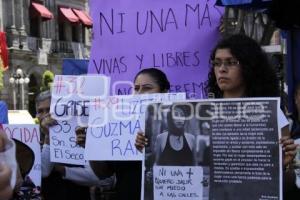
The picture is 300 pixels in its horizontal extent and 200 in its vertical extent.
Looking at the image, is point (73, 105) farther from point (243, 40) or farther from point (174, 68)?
point (243, 40)

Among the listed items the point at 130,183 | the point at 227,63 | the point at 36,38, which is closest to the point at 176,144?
the point at 227,63

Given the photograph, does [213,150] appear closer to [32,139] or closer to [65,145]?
[32,139]

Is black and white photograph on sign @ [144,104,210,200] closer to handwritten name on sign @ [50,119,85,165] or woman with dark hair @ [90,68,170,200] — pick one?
woman with dark hair @ [90,68,170,200]

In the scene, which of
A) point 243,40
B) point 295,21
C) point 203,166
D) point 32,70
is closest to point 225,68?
point 243,40

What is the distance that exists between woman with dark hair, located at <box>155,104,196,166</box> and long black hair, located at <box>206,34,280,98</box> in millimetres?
328

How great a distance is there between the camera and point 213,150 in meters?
2.37

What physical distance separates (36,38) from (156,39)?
29.2 meters

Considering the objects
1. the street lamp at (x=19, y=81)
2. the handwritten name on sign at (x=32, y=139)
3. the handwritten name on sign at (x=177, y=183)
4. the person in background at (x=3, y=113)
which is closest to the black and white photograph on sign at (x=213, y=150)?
the handwritten name on sign at (x=177, y=183)

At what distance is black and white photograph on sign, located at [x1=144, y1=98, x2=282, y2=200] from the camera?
89.4 inches

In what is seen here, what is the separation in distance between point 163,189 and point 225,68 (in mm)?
581

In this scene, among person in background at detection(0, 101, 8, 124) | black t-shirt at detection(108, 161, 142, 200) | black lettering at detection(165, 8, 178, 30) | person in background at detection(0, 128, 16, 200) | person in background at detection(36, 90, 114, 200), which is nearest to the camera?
person in background at detection(0, 128, 16, 200)

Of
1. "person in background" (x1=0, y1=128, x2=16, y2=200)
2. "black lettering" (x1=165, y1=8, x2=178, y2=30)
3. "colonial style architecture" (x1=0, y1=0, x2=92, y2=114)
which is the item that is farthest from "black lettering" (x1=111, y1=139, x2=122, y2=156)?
"colonial style architecture" (x1=0, y1=0, x2=92, y2=114)

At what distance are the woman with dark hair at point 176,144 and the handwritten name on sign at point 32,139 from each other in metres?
0.88

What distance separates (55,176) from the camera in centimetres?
351
